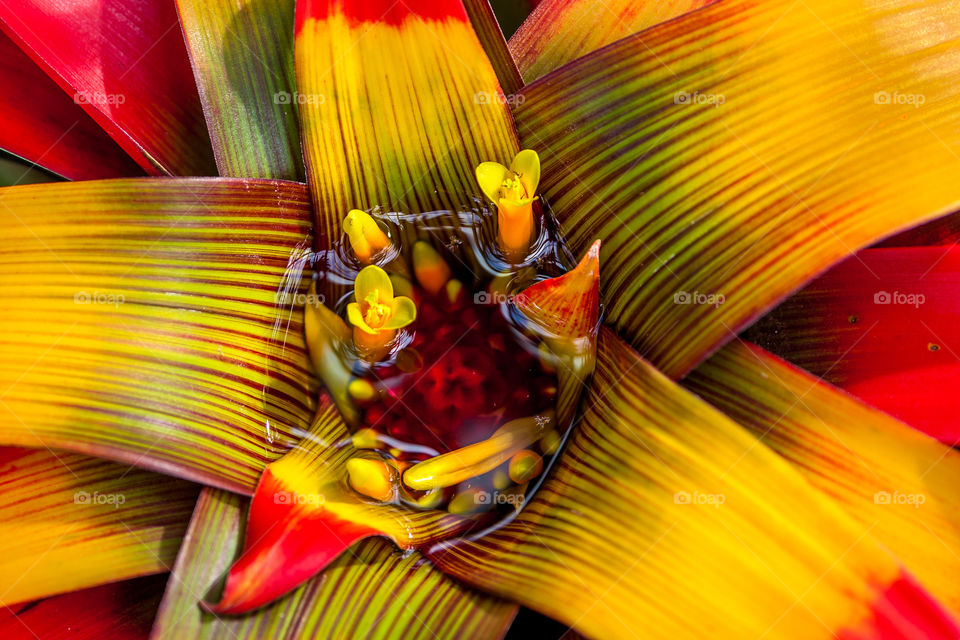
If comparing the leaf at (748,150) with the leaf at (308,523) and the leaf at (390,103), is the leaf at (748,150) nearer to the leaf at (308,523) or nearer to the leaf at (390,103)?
the leaf at (390,103)

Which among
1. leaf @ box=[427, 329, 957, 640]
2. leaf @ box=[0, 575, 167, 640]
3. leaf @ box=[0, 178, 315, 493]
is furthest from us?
leaf @ box=[0, 575, 167, 640]

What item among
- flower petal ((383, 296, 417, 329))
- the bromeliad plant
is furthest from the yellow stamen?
flower petal ((383, 296, 417, 329))

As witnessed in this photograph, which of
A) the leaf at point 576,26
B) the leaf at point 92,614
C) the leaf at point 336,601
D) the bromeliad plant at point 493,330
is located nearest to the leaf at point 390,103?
the bromeliad plant at point 493,330

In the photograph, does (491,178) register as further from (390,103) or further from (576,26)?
(576,26)

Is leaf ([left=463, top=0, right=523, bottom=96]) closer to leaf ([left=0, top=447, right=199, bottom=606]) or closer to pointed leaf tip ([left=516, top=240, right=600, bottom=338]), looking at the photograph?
pointed leaf tip ([left=516, top=240, right=600, bottom=338])

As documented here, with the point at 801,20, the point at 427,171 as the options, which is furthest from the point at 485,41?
the point at 801,20

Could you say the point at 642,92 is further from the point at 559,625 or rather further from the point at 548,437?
the point at 559,625
